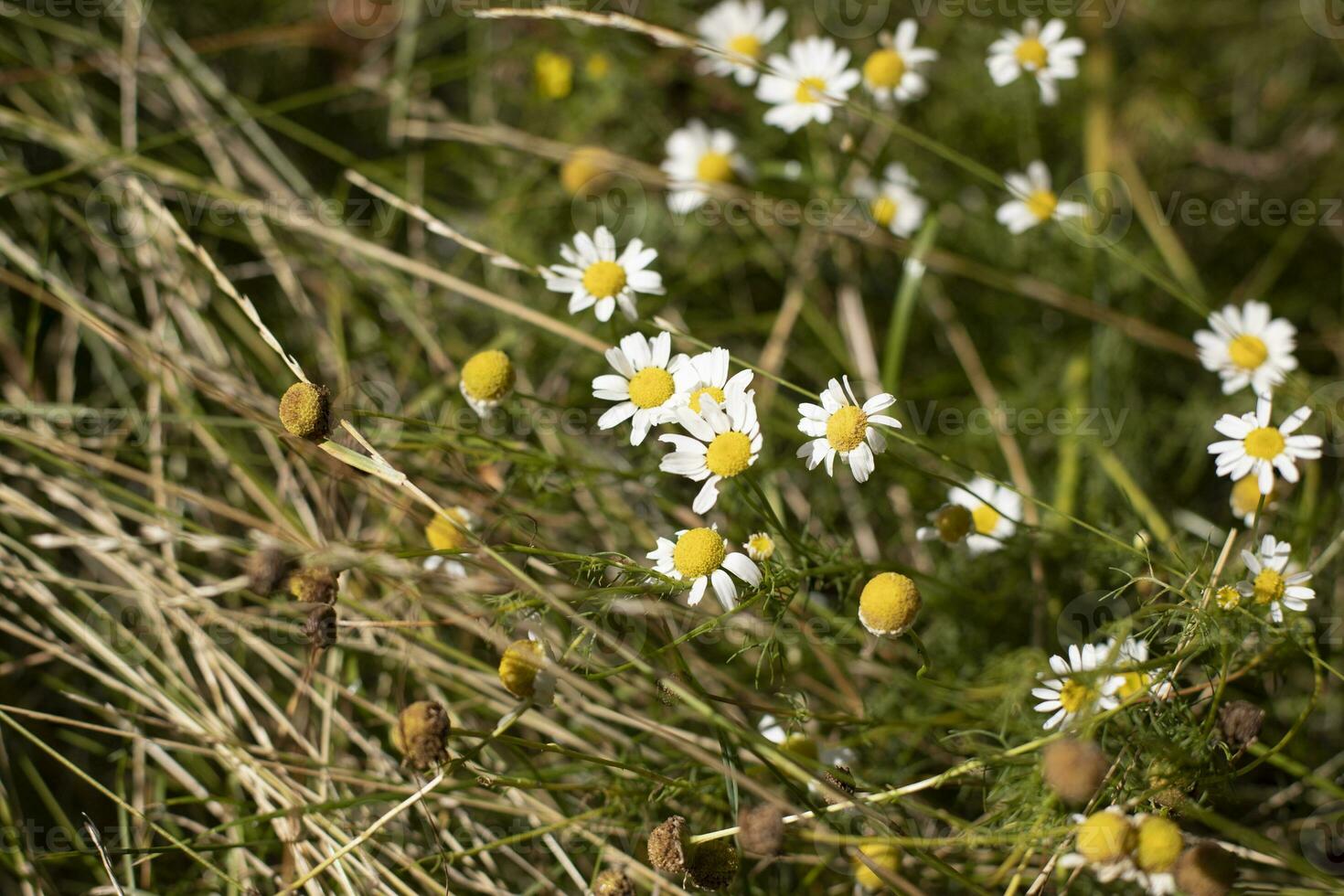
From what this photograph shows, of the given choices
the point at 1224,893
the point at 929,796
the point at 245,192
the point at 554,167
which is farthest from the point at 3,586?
the point at 1224,893

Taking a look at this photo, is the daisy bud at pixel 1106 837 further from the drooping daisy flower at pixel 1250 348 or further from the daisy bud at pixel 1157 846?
the drooping daisy flower at pixel 1250 348

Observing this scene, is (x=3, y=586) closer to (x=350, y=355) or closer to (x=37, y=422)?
(x=37, y=422)

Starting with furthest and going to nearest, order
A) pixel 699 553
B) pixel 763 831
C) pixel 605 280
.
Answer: pixel 605 280 < pixel 699 553 < pixel 763 831

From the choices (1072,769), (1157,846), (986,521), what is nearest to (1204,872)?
(1157,846)

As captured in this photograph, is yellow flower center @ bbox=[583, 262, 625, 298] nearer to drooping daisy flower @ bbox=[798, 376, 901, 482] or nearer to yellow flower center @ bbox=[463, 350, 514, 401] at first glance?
yellow flower center @ bbox=[463, 350, 514, 401]

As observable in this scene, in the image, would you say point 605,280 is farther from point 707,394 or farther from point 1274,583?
point 1274,583

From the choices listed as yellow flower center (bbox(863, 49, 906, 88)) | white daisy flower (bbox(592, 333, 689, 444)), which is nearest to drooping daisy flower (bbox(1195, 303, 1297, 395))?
yellow flower center (bbox(863, 49, 906, 88))
